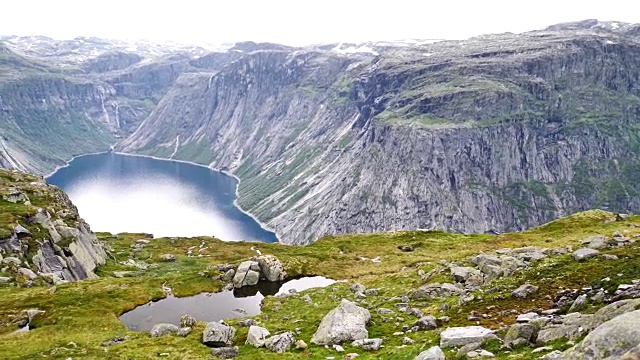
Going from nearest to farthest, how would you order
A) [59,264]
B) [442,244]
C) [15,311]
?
[15,311] → [59,264] → [442,244]

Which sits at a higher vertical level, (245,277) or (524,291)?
(524,291)

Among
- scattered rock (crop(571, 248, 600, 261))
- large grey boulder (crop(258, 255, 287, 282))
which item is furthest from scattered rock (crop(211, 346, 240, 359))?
large grey boulder (crop(258, 255, 287, 282))

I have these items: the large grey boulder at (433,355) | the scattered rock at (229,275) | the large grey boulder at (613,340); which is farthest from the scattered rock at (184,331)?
the large grey boulder at (613,340)

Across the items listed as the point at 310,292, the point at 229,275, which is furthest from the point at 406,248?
the point at 310,292

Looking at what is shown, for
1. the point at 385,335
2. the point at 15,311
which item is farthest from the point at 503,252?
the point at 15,311

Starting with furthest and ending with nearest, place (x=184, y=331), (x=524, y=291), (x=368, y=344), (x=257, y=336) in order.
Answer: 1. (x=184, y=331)
2. (x=257, y=336)
3. (x=524, y=291)
4. (x=368, y=344)

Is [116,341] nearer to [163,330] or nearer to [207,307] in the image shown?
[163,330]

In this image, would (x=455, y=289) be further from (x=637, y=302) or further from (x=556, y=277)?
(x=637, y=302)
